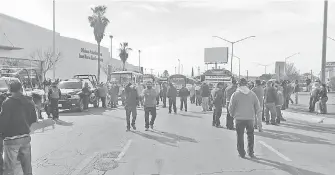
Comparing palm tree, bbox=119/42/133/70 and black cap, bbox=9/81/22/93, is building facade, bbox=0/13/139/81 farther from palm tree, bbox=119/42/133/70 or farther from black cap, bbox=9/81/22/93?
black cap, bbox=9/81/22/93

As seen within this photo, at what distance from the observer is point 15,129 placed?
4984 mm

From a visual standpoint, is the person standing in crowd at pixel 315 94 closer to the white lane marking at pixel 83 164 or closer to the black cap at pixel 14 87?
the white lane marking at pixel 83 164

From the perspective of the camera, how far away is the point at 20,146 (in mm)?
5039

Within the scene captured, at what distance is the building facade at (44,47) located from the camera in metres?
42.8

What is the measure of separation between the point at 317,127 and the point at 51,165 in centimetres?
1036

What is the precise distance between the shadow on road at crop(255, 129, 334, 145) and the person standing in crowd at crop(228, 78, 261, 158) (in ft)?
9.66

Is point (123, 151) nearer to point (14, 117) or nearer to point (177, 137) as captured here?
point (177, 137)

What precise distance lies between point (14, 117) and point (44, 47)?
51352mm

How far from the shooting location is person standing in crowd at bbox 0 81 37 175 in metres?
4.96

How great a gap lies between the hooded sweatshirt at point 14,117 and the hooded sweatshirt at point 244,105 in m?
4.64

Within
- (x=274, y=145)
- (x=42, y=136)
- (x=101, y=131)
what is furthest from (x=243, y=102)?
(x=42, y=136)

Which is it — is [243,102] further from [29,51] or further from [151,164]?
[29,51]

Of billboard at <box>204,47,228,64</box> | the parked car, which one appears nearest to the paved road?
the parked car

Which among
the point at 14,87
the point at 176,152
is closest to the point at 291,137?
the point at 176,152
